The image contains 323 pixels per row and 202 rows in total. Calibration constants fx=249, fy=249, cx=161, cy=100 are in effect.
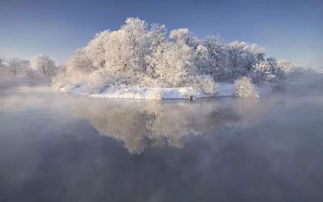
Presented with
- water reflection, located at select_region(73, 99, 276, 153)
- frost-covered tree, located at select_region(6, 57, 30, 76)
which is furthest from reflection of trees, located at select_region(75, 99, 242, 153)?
frost-covered tree, located at select_region(6, 57, 30, 76)

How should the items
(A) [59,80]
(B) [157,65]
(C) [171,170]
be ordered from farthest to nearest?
(A) [59,80] → (B) [157,65] → (C) [171,170]

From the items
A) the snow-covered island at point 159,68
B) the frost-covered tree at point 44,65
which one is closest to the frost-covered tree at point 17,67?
the frost-covered tree at point 44,65

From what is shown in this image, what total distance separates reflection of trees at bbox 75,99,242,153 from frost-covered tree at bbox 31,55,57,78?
73508 millimetres

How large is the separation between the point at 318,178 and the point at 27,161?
47.7ft

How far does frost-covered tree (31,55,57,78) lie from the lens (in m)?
93.8

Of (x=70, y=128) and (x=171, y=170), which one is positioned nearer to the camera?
(x=171, y=170)

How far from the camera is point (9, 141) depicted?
16953 mm

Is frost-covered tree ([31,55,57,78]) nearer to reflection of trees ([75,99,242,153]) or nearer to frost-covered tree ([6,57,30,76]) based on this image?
frost-covered tree ([6,57,30,76])

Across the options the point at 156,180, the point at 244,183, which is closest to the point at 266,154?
the point at 244,183

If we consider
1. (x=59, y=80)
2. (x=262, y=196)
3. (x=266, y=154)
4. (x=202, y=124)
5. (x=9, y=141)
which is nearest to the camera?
(x=262, y=196)

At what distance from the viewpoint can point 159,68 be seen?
146 ft

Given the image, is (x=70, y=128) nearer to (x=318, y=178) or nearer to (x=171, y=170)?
(x=171, y=170)

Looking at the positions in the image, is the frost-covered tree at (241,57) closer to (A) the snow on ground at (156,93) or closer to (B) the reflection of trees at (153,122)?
(A) the snow on ground at (156,93)

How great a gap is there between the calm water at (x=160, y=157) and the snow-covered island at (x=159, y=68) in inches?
638
